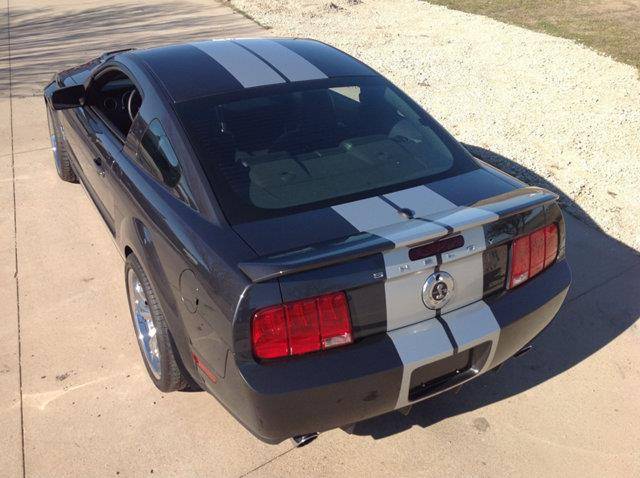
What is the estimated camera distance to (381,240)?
2295 millimetres

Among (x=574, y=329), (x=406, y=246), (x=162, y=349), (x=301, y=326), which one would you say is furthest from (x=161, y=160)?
(x=574, y=329)

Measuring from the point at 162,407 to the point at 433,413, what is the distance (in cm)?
127

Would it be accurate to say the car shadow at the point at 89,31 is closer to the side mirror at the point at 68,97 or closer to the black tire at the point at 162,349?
the side mirror at the point at 68,97

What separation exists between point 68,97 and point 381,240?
2.60 m

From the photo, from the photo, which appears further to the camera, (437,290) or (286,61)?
(286,61)

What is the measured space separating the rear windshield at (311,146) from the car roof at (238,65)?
81 millimetres

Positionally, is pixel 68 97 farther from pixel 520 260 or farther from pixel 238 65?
pixel 520 260

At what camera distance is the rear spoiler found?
220cm

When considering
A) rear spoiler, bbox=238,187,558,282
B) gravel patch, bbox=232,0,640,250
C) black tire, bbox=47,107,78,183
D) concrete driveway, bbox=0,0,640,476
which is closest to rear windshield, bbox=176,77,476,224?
rear spoiler, bbox=238,187,558,282

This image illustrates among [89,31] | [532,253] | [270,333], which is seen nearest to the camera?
[270,333]

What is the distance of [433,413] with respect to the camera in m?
3.04

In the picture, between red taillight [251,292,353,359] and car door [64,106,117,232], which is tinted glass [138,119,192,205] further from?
red taillight [251,292,353,359]

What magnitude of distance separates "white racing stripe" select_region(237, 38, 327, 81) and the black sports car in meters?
0.01

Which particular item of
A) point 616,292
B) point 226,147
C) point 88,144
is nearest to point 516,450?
point 616,292
